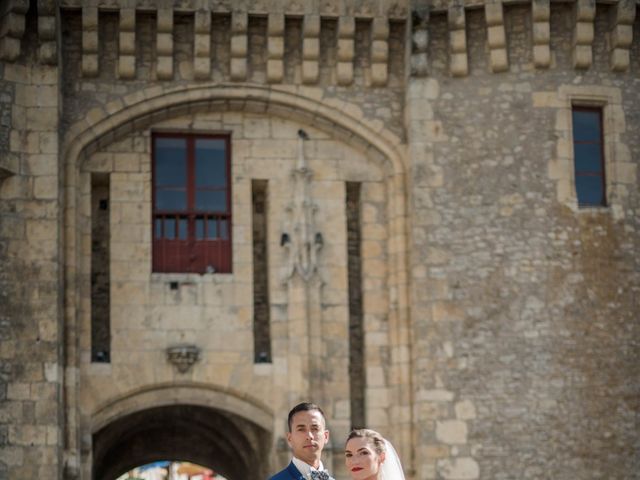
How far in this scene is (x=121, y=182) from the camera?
62.1 feet

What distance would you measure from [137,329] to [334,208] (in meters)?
2.71

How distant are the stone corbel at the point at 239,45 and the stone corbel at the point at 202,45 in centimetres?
28

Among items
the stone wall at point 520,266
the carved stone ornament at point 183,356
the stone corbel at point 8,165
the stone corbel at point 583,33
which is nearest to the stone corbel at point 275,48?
the stone wall at point 520,266

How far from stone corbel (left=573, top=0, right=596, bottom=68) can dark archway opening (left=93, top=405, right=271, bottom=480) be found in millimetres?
5696

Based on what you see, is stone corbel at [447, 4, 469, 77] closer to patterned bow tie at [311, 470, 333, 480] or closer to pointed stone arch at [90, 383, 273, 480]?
pointed stone arch at [90, 383, 273, 480]

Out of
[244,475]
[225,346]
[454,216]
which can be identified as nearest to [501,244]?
[454,216]

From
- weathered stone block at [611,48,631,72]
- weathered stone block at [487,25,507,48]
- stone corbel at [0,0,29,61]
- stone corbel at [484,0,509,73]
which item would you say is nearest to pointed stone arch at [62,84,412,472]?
stone corbel at [0,0,29,61]

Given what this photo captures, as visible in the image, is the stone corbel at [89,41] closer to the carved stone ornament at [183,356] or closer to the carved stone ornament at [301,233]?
the carved stone ornament at [301,233]

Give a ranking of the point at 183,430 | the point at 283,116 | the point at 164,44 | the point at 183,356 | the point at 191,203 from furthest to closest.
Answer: the point at 183,430
the point at 283,116
the point at 191,203
the point at 164,44
the point at 183,356

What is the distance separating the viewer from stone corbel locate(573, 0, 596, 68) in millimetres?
18906

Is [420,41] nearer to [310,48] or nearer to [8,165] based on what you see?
[310,48]

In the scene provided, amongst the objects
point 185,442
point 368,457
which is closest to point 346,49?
point 185,442

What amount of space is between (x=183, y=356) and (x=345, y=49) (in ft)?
13.2

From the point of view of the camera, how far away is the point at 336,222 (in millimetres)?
19172
